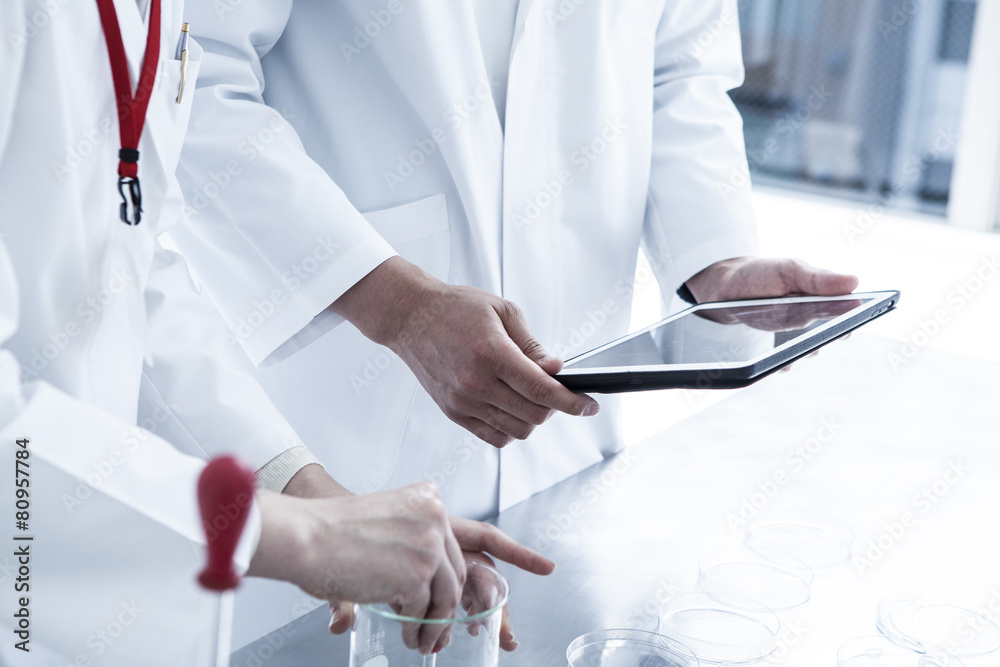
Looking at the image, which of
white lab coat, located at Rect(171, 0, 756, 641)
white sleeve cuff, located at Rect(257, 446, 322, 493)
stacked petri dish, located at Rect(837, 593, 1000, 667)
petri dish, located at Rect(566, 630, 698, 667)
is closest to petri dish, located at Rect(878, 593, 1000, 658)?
stacked petri dish, located at Rect(837, 593, 1000, 667)

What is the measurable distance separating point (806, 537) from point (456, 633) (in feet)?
1.97

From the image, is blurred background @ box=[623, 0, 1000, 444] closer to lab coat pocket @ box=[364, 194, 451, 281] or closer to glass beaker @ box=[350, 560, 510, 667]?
lab coat pocket @ box=[364, 194, 451, 281]

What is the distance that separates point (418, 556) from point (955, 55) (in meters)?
4.92

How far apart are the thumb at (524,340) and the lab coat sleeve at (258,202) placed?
0.59 ft

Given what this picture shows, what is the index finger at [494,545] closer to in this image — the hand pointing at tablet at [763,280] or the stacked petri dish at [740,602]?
the stacked petri dish at [740,602]

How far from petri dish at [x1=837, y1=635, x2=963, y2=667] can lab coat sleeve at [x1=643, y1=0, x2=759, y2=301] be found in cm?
64

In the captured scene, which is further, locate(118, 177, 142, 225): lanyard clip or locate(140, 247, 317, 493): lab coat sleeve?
locate(140, 247, 317, 493): lab coat sleeve

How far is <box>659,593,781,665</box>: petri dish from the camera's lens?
36.7 inches

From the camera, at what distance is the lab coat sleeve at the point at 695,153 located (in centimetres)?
146

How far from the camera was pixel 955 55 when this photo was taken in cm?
472

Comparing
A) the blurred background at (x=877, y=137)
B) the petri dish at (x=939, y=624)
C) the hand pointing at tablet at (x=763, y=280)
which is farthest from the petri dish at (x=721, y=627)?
the blurred background at (x=877, y=137)

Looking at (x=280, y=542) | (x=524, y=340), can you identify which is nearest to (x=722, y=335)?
(x=524, y=340)

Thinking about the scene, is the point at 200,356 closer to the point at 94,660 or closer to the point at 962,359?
the point at 94,660

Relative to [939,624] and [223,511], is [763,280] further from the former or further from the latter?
[223,511]
